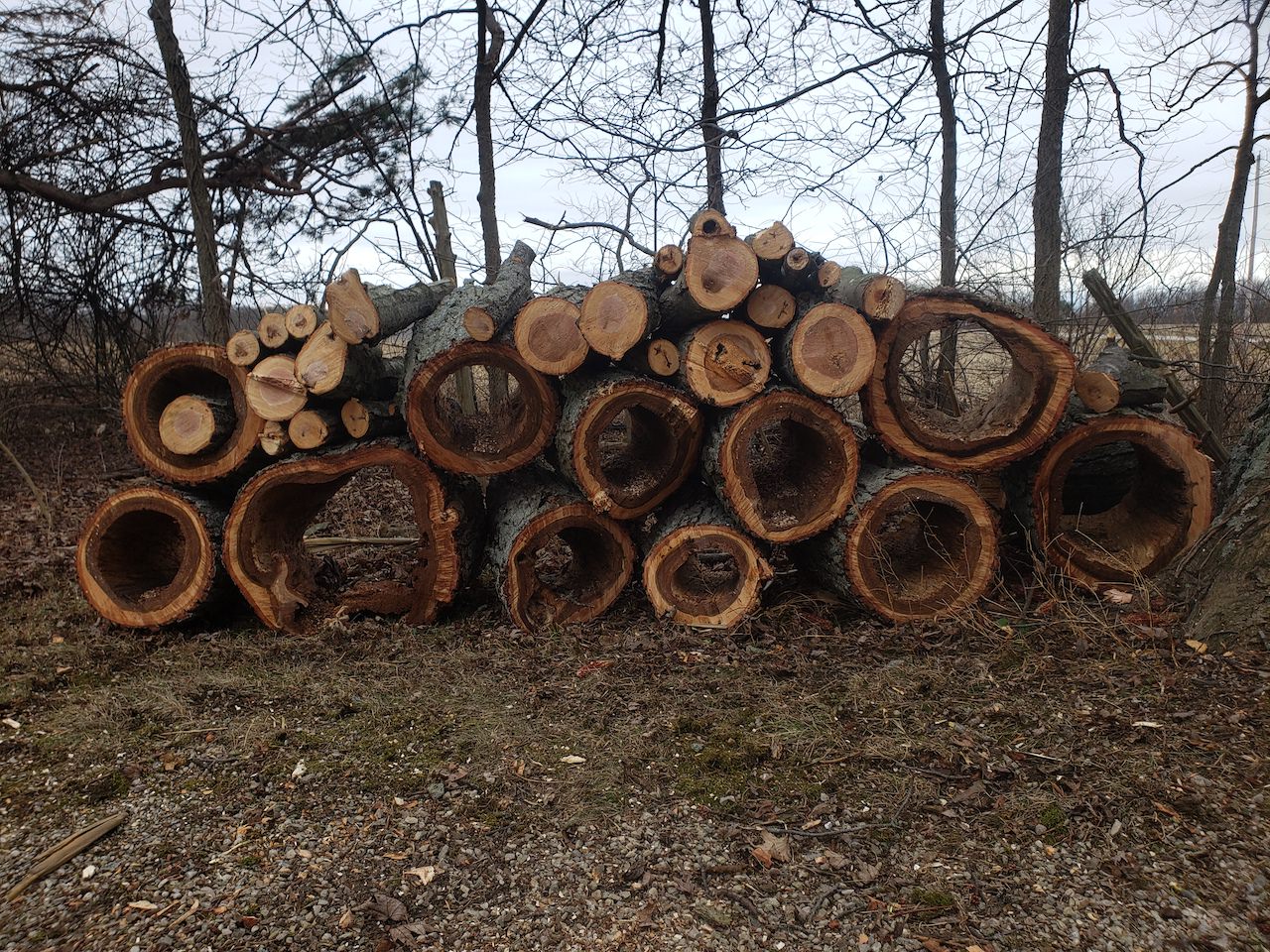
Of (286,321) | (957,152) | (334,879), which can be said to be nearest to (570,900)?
(334,879)

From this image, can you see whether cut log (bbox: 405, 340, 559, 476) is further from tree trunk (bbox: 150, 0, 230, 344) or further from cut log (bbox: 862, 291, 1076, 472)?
tree trunk (bbox: 150, 0, 230, 344)

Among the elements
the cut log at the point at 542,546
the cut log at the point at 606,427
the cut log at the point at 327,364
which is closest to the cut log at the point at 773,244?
the cut log at the point at 606,427

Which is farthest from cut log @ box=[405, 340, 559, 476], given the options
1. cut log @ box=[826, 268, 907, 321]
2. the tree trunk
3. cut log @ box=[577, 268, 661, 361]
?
the tree trunk

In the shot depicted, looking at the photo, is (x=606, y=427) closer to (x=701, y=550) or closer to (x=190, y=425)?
(x=701, y=550)

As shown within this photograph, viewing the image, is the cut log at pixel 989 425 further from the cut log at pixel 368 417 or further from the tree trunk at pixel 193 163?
the tree trunk at pixel 193 163

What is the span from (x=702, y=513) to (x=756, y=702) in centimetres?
123

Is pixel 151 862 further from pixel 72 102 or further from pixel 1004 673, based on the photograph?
pixel 72 102

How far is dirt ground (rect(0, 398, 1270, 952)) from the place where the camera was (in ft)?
6.84

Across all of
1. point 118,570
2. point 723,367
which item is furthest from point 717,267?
point 118,570

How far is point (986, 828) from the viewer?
237 centimetres

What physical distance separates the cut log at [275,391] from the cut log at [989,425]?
9.84 feet

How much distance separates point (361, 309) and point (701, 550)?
2.19 m

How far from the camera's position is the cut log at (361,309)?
4.05 metres

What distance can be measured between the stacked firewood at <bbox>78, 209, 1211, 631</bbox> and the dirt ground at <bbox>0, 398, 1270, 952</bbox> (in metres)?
0.45
